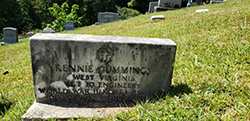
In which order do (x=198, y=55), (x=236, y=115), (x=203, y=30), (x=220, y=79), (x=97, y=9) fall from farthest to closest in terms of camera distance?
(x=97, y=9) → (x=203, y=30) → (x=198, y=55) → (x=220, y=79) → (x=236, y=115)

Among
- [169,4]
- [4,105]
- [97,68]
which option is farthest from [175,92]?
[169,4]

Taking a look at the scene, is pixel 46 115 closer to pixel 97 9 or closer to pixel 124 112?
pixel 124 112

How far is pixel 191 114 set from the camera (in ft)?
7.42

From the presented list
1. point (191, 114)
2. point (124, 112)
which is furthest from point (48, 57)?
point (191, 114)

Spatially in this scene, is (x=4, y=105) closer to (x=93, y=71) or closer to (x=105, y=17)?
(x=93, y=71)

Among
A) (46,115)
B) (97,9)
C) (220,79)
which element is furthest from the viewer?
(97,9)

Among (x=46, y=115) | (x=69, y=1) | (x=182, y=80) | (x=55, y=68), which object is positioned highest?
(x=69, y=1)

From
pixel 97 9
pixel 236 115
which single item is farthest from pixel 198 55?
pixel 97 9

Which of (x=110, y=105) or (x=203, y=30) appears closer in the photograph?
(x=110, y=105)

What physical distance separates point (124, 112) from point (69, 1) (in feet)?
109

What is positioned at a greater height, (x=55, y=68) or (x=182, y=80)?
(x=55, y=68)

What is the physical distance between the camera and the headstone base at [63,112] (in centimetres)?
238

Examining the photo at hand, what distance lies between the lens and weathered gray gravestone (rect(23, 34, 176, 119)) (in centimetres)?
252

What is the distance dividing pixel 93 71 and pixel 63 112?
63 cm
